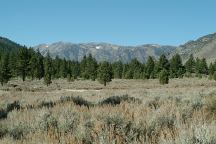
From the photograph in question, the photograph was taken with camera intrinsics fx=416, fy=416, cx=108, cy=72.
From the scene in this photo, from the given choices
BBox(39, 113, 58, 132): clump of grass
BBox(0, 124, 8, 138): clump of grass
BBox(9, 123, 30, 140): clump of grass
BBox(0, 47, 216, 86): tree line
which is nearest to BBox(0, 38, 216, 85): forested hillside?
BBox(0, 47, 216, 86): tree line

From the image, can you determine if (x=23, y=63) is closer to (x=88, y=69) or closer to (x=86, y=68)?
(x=88, y=69)

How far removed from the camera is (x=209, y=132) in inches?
216

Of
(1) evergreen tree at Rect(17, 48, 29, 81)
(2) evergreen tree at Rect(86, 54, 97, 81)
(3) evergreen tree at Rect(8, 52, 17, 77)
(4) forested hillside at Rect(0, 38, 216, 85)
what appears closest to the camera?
(4) forested hillside at Rect(0, 38, 216, 85)

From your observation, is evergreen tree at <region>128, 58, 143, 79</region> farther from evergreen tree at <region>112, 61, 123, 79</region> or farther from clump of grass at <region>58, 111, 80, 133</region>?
clump of grass at <region>58, 111, 80, 133</region>

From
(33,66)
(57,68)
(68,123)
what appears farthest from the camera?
(57,68)

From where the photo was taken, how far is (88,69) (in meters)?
117

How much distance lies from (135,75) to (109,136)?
10657 cm

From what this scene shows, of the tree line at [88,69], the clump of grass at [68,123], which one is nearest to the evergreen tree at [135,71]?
the tree line at [88,69]

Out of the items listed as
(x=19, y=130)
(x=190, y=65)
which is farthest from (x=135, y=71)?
(x=19, y=130)

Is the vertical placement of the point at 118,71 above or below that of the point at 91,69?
below

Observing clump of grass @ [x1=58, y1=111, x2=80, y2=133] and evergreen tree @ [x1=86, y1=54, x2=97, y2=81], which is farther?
evergreen tree @ [x1=86, y1=54, x2=97, y2=81]

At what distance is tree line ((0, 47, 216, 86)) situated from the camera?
8519 cm

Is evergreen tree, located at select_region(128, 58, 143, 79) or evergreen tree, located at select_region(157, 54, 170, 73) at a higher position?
evergreen tree, located at select_region(157, 54, 170, 73)

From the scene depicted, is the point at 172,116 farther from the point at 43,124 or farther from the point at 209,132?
the point at 209,132
